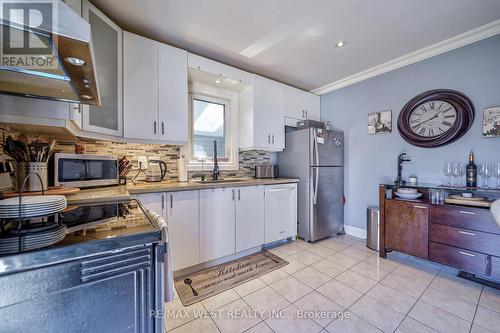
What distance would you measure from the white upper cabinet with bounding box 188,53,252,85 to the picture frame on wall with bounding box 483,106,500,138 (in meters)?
2.55

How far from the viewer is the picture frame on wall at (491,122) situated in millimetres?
1908

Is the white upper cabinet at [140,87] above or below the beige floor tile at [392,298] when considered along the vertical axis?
above

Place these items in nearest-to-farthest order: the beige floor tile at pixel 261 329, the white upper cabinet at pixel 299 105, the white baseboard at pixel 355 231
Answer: the beige floor tile at pixel 261 329
the white baseboard at pixel 355 231
the white upper cabinet at pixel 299 105

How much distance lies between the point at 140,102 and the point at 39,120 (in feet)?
3.06

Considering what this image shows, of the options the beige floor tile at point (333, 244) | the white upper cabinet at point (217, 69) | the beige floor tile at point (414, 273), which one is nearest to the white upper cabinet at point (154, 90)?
the white upper cabinet at point (217, 69)

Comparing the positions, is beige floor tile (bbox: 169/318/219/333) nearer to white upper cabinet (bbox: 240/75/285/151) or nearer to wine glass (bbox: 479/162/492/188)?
white upper cabinet (bbox: 240/75/285/151)

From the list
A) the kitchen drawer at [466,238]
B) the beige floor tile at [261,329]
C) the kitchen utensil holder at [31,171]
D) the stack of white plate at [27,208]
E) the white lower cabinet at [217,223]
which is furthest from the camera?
the white lower cabinet at [217,223]

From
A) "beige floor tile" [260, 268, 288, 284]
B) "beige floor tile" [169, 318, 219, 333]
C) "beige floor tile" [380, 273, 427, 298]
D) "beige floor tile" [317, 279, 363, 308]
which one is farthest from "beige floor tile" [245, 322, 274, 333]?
"beige floor tile" [380, 273, 427, 298]

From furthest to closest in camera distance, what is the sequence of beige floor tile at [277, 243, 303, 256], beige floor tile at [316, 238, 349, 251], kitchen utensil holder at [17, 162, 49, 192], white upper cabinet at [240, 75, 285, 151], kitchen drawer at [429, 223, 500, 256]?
white upper cabinet at [240, 75, 285, 151] < beige floor tile at [316, 238, 349, 251] < beige floor tile at [277, 243, 303, 256] < kitchen drawer at [429, 223, 500, 256] < kitchen utensil holder at [17, 162, 49, 192]

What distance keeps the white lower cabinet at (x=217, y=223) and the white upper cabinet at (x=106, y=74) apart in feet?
3.42

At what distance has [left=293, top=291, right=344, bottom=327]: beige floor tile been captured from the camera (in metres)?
1.46

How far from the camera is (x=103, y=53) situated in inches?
65.4

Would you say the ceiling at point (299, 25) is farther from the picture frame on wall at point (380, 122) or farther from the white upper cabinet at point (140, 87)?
the picture frame on wall at point (380, 122)

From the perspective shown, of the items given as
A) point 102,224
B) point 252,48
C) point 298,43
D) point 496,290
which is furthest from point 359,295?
point 252,48
